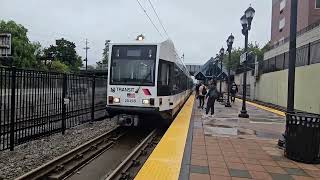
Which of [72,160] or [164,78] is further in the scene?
[164,78]

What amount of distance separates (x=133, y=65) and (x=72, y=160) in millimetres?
5051

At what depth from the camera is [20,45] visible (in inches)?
2384

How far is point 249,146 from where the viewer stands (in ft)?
34.0

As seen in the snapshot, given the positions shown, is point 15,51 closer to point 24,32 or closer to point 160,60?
point 24,32

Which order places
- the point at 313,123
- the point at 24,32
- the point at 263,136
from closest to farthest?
the point at 313,123, the point at 263,136, the point at 24,32

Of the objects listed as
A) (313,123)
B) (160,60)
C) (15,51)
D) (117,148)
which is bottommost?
(117,148)

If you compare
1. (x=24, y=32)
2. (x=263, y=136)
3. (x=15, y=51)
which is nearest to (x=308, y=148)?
(x=263, y=136)

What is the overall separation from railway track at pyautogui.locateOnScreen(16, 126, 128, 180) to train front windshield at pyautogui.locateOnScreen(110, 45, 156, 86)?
1.92 meters

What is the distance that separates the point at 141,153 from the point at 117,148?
1.39m

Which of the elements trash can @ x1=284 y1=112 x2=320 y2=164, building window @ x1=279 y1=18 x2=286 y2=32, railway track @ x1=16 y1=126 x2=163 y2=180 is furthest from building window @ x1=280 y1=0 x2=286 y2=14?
trash can @ x1=284 y1=112 x2=320 y2=164

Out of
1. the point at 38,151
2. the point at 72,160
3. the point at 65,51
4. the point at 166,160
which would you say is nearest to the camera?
the point at 166,160

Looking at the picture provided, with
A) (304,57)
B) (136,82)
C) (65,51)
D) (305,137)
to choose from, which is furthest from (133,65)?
(65,51)

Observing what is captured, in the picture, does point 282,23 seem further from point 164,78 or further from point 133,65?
point 133,65

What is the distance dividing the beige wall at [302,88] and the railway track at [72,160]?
1198 centimetres
